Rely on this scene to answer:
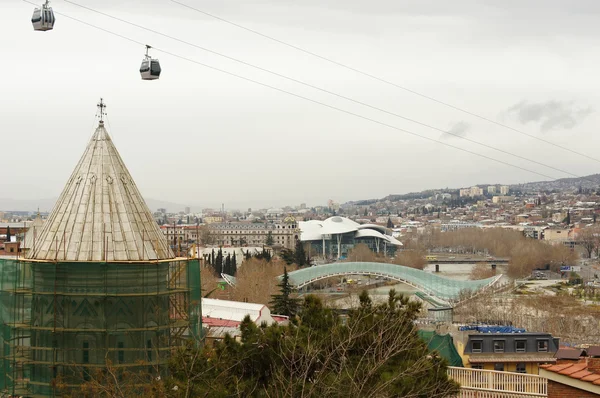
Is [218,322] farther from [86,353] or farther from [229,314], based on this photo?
[86,353]

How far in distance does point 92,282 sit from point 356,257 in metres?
114

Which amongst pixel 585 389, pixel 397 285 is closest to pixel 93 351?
pixel 585 389

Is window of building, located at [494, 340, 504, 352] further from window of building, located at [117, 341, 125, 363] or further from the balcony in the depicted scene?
window of building, located at [117, 341, 125, 363]

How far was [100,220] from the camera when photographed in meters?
25.5

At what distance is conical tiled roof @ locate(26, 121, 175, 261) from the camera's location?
82.5ft

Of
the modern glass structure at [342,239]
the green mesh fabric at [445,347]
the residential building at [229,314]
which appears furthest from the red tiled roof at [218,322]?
the modern glass structure at [342,239]

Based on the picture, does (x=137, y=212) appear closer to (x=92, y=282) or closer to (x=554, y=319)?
(x=92, y=282)

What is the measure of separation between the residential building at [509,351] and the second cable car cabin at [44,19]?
1616 cm

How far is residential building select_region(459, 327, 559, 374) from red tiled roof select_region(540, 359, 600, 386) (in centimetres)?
1461

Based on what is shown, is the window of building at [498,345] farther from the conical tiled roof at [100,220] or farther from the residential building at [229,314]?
the conical tiled roof at [100,220]

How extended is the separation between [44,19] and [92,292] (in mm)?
6181

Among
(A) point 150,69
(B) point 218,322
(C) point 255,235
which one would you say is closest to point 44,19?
(A) point 150,69

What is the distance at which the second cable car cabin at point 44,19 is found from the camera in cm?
2295

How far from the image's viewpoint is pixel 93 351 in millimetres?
24422
